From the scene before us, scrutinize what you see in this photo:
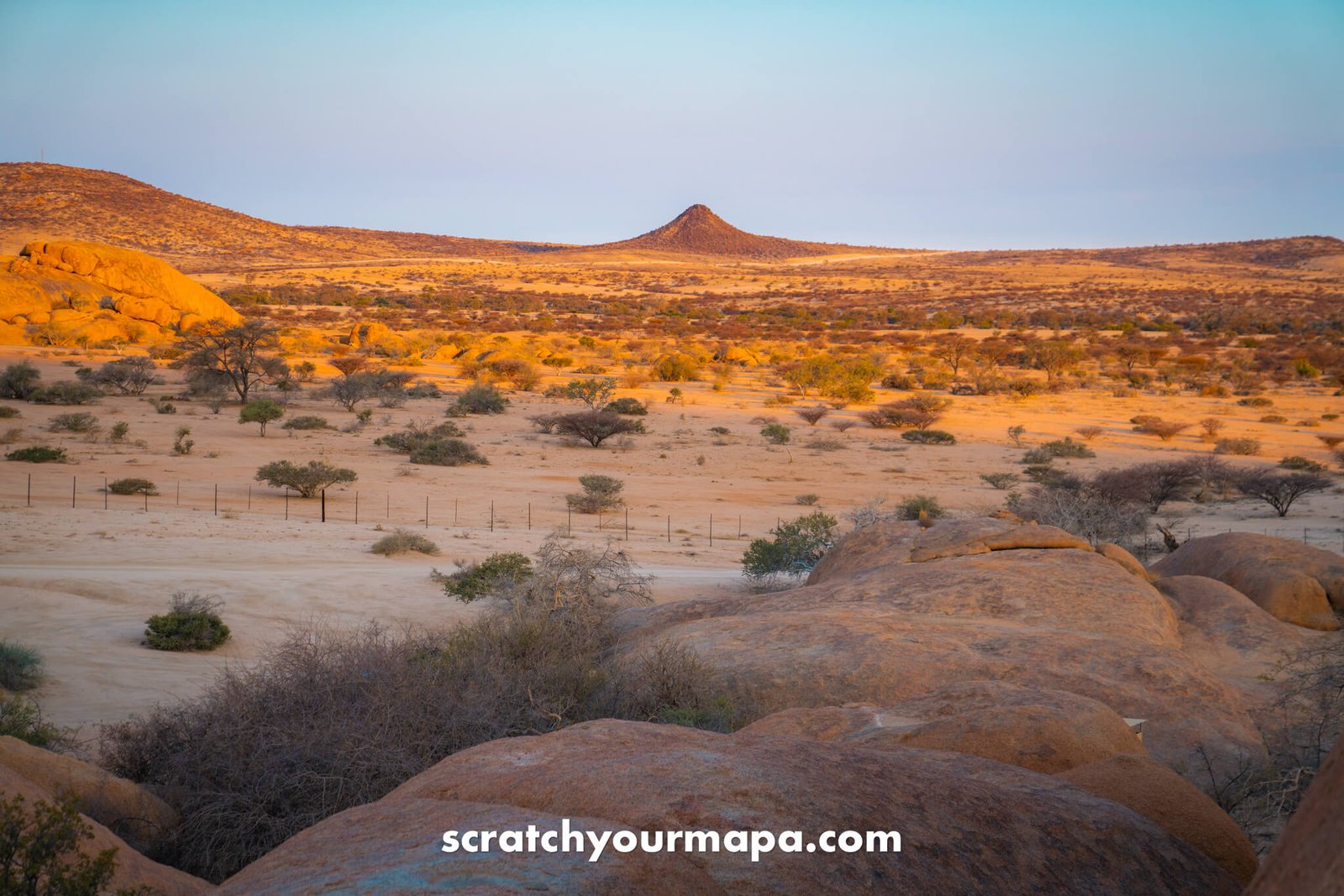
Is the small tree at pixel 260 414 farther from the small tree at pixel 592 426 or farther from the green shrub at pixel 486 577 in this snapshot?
the green shrub at pixel 486 577

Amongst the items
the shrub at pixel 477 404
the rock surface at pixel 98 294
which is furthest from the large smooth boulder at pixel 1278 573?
the rock surface at pixel 98 294

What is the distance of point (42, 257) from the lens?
5234cm

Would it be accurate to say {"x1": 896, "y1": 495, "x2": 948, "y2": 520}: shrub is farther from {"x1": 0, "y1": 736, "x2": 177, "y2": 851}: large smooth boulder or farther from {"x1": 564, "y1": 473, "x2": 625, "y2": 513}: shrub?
{"x1": 0, "y1": 736, "x2": 177, "y2": 851}: large smooth boulder

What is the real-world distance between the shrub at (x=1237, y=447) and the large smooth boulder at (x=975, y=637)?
75.3ft

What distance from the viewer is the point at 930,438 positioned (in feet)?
103

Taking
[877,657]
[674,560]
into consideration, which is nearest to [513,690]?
[877,657]

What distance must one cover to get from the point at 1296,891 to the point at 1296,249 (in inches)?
5803

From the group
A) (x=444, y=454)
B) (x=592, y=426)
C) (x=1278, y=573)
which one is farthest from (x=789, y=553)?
(x=592, y=426)

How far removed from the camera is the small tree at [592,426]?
97.1ft

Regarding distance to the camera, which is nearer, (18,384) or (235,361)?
(18,384)

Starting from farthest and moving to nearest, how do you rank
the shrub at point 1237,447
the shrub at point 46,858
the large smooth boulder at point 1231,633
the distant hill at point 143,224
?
1. the distant hill at point 143,224
2. the shrub at point 1237,447
3. the large smooth boulder at point 1231,633
4. the shrub at point 46,858

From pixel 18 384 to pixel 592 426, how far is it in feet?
64.8

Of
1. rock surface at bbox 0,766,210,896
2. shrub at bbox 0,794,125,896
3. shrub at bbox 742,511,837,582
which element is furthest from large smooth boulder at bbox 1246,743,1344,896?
shrub at bbox 742,511,837,582

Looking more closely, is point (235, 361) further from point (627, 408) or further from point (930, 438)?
point (930, 438)
